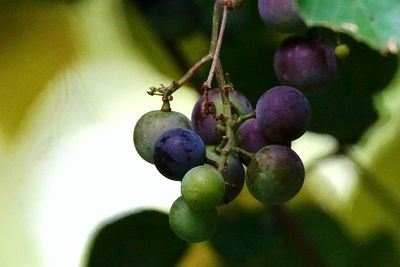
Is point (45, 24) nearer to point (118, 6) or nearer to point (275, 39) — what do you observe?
point (118, 6)

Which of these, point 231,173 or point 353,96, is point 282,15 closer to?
point 231,173

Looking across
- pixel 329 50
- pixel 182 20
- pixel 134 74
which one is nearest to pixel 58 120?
pixel 134 74

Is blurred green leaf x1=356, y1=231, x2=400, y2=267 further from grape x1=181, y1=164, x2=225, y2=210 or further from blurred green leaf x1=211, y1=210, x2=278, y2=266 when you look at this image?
grape x1=181, y1=164, x2=225, y2=210

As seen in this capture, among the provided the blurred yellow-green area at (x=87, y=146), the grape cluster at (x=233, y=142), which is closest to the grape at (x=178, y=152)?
the grape cluster at (x=233, y=142)

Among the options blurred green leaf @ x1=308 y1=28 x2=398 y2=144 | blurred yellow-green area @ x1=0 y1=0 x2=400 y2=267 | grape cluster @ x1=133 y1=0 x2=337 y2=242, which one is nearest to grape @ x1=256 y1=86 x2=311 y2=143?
grape cluster @ x1=133 y1=0 x2=337 y2=242

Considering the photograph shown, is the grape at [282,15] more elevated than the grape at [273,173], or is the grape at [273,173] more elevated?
the grape at [282,15]

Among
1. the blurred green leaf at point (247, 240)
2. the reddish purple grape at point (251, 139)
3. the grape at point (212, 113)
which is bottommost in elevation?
the blurred green leaf at point (247, 240)

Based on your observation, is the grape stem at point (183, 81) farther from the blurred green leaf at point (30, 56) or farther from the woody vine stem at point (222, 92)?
the blurred green leaf at point (30, 56)
